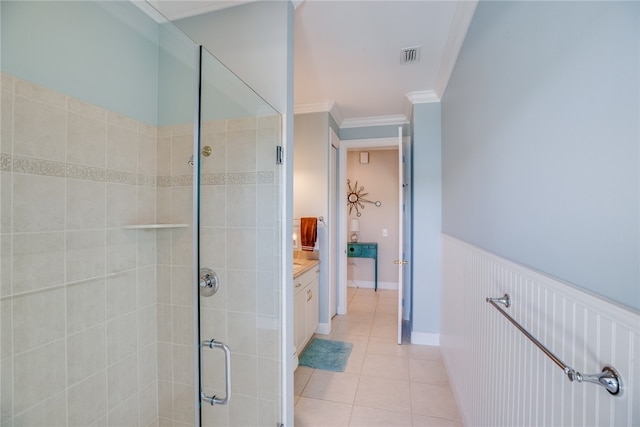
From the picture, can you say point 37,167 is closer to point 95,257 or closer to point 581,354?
point 95,257

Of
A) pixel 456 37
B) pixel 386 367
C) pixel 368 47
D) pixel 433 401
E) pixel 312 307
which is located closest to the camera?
pixel 456 37

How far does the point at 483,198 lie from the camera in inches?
56.8

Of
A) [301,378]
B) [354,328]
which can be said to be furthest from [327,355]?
[354,328]

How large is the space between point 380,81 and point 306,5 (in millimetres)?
1185

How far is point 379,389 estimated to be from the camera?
2137 mm

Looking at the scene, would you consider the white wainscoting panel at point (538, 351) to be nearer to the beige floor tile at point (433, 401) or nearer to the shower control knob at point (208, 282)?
the beige floor tile at point (433, 401)

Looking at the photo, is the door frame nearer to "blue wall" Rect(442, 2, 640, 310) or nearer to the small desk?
the small desk

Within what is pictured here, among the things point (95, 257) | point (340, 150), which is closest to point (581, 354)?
point (95, 257)

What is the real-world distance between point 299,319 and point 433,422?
4.08ft

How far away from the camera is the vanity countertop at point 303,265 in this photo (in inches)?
96.1

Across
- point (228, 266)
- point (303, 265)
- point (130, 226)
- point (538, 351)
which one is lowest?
point (303, 265)

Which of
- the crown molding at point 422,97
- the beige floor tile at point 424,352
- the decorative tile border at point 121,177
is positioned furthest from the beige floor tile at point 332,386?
the crown molding at point 422,97

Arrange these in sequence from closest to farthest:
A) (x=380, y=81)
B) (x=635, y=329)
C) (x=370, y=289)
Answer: (x=635, y=329) → (x=380, y=81) → (x=370, y=289)

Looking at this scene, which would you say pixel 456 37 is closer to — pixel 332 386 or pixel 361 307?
pixel 332 386
